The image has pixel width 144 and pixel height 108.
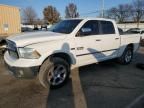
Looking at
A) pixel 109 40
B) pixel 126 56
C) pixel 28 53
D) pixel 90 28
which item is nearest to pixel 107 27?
pixel 109 40

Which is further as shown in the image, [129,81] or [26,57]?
[129,81]

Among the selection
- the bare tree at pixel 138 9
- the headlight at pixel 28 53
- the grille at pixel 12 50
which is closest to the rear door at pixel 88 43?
the headlight at pixel 28 53

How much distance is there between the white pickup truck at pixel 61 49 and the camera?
13.8ft

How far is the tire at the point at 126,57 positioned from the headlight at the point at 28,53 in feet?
13.9

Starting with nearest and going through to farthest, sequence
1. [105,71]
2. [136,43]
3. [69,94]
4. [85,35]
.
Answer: [69,94] → [85,35] → [105,71] → [136,43]

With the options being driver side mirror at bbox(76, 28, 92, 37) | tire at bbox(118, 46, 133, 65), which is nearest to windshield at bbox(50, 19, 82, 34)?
driver side mirror at bbox(76, 28, 92, 37)

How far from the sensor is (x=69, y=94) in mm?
4477

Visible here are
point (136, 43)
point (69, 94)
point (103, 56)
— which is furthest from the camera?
point (136, 43)

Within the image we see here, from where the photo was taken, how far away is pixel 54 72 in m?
4.71

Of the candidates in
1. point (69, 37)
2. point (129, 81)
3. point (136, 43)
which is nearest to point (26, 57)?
point (69, 37)

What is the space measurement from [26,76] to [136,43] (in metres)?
5.45

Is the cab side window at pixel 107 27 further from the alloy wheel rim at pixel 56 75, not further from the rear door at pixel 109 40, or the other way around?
the alloy wheel rim at pixel 56 75

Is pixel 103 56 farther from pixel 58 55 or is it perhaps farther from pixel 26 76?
pixel 26 76

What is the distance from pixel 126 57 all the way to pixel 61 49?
3.93 m
